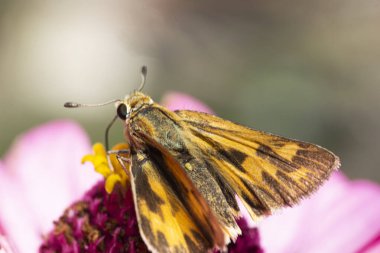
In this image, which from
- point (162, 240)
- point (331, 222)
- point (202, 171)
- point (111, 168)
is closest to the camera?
point (162, 240)

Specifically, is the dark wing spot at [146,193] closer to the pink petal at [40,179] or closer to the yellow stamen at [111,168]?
the yellow stamen at [111,168]

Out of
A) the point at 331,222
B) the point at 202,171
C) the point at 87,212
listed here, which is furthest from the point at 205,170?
the point at 331,222

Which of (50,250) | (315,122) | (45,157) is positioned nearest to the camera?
(50,250)

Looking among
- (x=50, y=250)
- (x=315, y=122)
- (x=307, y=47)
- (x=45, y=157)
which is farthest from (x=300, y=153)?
(x=307, y=47)

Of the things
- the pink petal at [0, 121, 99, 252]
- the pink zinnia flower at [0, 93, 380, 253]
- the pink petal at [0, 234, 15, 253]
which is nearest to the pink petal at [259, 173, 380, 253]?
the pink zinnia flower at [0, 93, 380, 253]

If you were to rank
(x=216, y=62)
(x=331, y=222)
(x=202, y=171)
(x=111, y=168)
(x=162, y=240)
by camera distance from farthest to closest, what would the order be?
(x=216, y=62) < (x=331, y=222) < (x=111, y=168) < (x=202, y=171) < (x=162, y=240)

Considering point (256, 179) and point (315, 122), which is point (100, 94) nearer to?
point (315, 122)

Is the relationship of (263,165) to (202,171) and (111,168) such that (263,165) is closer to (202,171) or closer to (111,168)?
(202,171)
